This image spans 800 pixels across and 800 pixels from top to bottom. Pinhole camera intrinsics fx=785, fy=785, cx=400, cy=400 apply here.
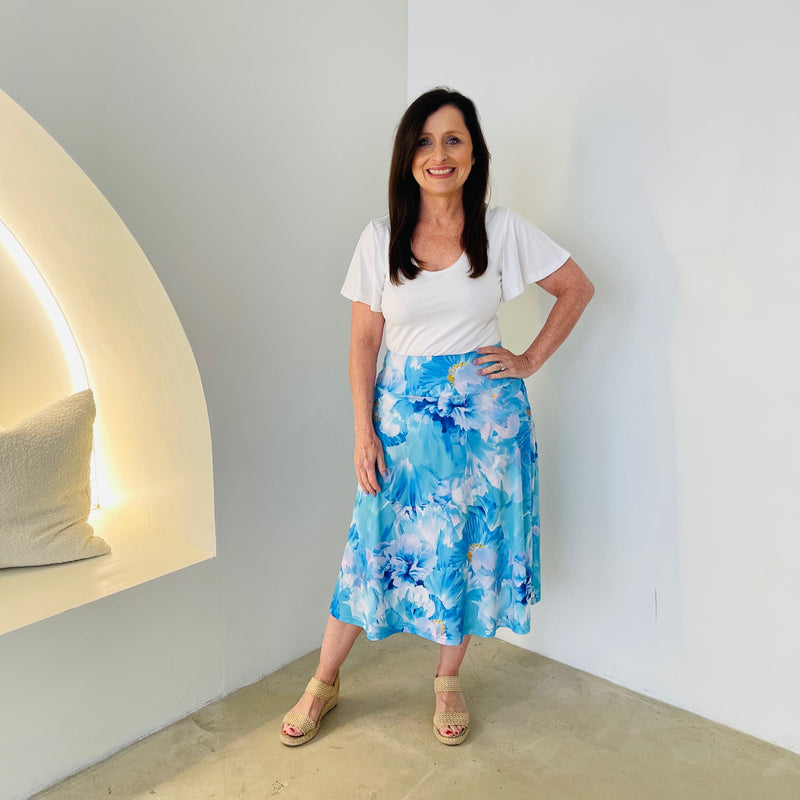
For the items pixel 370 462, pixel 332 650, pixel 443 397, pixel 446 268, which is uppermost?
pixel 446 268

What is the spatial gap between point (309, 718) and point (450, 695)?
40 centimetres

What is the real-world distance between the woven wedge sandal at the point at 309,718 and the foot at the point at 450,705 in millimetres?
303

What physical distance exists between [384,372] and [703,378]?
88 centimetres

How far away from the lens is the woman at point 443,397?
204 cm

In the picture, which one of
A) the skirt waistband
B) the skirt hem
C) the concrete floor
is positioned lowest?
the concrete floor

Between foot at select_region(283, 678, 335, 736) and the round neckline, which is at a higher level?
the round neckline

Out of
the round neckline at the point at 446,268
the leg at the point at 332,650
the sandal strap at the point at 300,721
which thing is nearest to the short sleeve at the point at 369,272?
the round neckline at the point at 446,268

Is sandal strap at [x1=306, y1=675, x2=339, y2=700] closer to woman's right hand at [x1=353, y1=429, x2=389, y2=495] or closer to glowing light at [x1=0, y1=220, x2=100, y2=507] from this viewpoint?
woman's right hand at [x1=353, y1=429, x2=389, y2=495]

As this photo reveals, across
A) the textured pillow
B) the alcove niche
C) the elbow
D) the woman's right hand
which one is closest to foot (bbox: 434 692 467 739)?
the woman's right hand

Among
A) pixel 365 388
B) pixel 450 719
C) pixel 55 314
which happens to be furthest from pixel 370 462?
pixel 55 314

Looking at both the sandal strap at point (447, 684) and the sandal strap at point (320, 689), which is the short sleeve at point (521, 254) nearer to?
the sandal strap at point (447, 684)

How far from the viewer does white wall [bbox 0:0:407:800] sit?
1859 mm

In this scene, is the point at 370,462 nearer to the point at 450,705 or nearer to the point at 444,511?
the point at 444,511

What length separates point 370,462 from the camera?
2.08m
